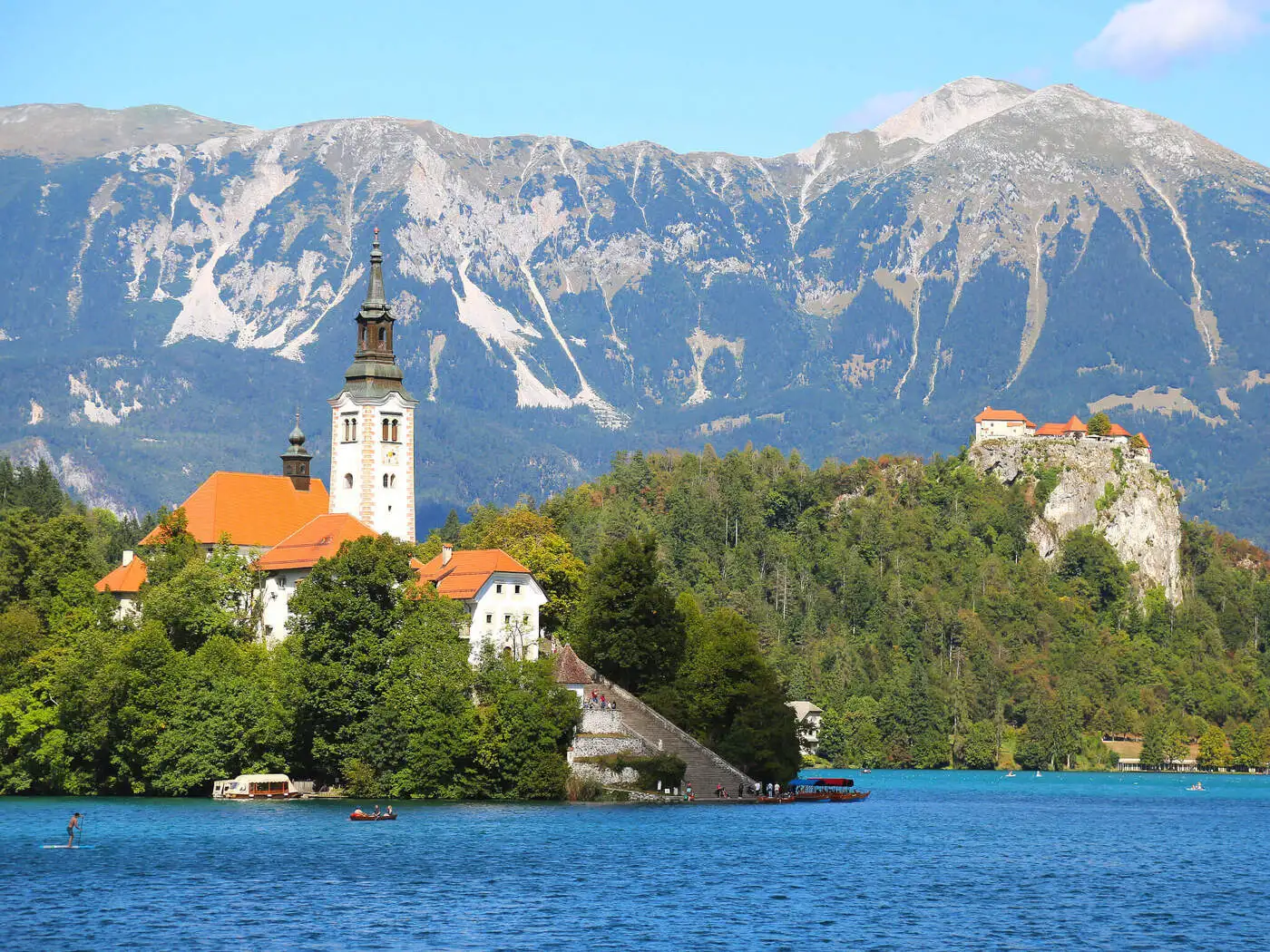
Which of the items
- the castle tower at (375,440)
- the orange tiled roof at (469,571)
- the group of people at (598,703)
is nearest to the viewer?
the group of people at (598,703)

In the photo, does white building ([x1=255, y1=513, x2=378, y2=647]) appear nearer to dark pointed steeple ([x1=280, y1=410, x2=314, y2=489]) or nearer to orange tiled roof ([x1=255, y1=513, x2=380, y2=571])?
orange tiled roof ([x1=255, y1=513, x2=380, y2=571])

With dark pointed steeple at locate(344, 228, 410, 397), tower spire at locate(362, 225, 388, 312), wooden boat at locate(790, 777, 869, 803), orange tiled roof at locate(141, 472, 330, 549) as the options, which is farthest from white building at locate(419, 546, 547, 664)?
tower spire at locate(362, 225, 388, 312)

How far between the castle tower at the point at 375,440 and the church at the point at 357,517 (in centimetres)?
6

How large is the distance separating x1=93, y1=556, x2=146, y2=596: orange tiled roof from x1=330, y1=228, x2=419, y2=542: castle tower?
14441 millimetres

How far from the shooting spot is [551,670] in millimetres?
114062

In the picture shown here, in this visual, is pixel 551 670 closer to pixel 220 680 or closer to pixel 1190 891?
pixel 220 680

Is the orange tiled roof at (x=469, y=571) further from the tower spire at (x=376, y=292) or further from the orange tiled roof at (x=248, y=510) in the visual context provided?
the tower spire at (x=376, y=292)

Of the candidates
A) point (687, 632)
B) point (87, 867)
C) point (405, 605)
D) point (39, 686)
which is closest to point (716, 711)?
Result: point (687, 632)

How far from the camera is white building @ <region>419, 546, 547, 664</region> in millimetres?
121688

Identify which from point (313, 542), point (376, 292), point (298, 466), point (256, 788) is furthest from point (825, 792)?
point (376, 292)

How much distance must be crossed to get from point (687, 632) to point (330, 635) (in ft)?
86.1

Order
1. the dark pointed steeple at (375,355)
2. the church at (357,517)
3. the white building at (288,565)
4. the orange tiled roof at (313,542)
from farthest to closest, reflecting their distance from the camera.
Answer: the dark pointed steeple at (375,355), the white building at (288,565), the orange tiled roof at (313,542), the church at (357,517)

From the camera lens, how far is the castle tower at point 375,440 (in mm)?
137125

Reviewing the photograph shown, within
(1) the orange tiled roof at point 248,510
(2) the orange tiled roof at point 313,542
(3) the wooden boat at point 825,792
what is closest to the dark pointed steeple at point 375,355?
(1) the orange tiled roof at point 248,510
